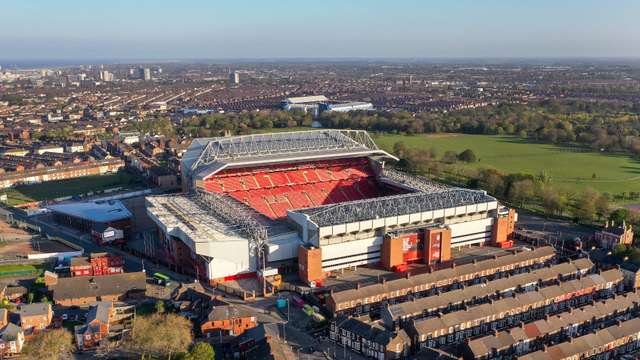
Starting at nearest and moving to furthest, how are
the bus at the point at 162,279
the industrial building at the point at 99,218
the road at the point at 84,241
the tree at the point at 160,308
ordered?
the tree at the point at 160,308, the bus at the point at 162,279, the road at the point at 84,241, the industrial building at the point at 99,218

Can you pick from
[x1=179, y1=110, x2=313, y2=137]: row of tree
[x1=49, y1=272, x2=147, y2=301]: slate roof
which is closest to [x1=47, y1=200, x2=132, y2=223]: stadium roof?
[x1=49, y1=272, x2=147, y2=301]: slate roof

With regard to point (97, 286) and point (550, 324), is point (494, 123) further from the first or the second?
point (97, 286)

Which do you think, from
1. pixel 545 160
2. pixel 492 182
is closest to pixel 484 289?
pixel 492 182

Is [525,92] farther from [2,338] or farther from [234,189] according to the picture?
[2,338]

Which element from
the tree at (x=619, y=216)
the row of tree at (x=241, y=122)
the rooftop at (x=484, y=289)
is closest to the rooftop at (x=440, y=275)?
the rooftop at (x=484, y=289)

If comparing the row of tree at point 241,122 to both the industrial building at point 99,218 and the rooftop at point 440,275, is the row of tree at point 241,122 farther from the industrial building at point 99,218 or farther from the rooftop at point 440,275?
the rooftop at point 440,275

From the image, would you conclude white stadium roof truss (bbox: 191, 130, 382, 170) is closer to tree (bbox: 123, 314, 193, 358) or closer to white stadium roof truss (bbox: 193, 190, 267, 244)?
white stadium roof truss (bbox: 193, 190, 267, 244)
